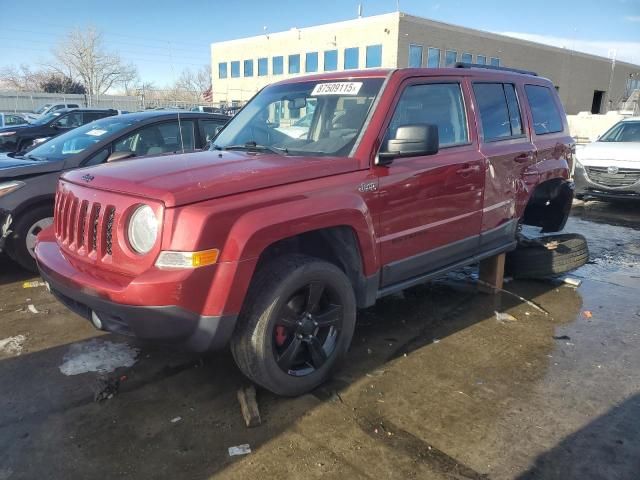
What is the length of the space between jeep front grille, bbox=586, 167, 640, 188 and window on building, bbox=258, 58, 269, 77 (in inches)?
1575

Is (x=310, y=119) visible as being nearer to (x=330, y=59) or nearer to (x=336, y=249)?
(x=336, y=249)

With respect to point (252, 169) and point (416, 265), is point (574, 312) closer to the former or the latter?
point (416, 265)

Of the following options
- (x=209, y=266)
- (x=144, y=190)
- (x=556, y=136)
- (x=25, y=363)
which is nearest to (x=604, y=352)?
(x=556, y=136)

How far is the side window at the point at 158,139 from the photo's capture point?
573 centimetres

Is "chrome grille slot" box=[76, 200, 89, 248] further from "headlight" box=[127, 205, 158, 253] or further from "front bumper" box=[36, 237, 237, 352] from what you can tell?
"headlight" box=[127, 205, 158, 253]

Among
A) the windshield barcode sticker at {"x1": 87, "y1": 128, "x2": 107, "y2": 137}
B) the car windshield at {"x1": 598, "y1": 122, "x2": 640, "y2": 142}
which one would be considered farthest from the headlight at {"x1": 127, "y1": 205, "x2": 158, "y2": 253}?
the car windshield at {"x1": 598, "y1": 122, "x2": 640, "y2": 142}

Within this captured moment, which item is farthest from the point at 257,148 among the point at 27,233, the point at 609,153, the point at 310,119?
the point at 609,153

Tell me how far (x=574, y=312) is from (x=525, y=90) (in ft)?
6.91

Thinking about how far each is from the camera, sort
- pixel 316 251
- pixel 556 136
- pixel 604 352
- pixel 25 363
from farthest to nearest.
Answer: pixel 556 136 < pixel 604 352 < pixel 25 363 < pixel 316 251

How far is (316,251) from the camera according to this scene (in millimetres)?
3346

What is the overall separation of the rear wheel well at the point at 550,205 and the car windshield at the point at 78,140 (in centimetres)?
450

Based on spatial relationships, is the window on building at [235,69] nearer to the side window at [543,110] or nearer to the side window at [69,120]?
the side window at [69,120]

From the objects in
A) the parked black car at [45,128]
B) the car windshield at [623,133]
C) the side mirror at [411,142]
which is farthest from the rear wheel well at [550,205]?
the parked black car at [45,128]

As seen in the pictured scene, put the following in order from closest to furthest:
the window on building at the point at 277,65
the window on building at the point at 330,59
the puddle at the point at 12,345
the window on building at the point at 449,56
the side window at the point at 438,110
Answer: the side window at the point at 438,110 < the puddle at the point at 12,345 < the window on building at the point at 449,56 < the window on building at the point at 330,59 < the window on building at the point at 277,65
